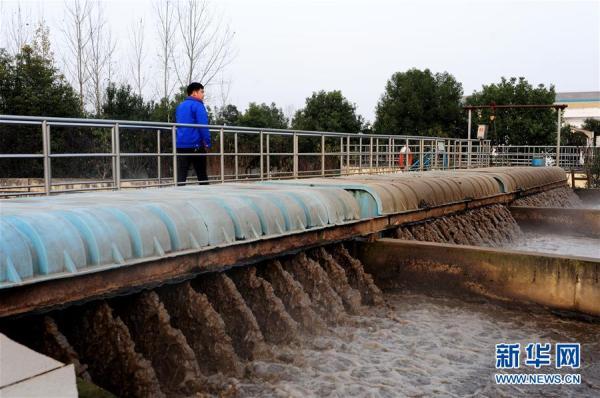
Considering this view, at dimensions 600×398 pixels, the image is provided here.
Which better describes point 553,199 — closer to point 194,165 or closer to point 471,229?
point 471,229

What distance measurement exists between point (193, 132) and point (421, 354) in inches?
190

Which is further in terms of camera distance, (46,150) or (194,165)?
(194,165)

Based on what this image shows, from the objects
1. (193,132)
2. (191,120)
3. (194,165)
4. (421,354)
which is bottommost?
(421,354)

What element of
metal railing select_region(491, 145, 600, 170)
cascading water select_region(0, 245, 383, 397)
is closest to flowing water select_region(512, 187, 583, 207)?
metal railing select_region(491, 145, 600, 170)

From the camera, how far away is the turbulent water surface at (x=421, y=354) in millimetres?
4578

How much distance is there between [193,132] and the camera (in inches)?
336

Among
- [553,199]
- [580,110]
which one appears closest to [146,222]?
[553,199]

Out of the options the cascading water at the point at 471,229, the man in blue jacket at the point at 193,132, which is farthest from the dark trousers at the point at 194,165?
the cascading water at the point at 471,229

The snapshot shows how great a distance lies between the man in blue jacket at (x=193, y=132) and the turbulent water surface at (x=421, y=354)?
3.71m

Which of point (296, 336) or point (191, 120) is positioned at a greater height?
point (191, 120)

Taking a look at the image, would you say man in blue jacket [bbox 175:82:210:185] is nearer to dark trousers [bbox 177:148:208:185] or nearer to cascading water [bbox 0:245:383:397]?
dark trousers [bbox 177:148:208:185]

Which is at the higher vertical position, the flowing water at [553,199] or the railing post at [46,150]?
the railing post at [46,150]

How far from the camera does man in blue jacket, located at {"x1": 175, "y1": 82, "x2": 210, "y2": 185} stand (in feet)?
28.0

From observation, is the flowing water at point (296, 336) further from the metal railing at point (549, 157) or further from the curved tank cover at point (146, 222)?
the metal railing at point (549, 157)
